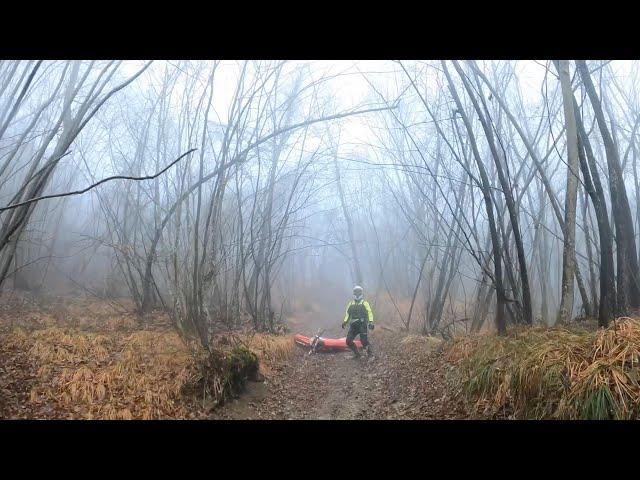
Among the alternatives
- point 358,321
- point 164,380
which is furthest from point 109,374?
point 358,321

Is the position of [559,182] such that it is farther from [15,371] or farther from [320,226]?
[15,371]

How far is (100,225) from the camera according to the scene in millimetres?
10422

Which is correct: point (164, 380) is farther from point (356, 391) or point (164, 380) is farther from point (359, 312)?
point (359, 312)

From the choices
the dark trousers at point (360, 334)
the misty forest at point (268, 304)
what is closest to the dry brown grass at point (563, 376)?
the misty forest at point (268, 304)

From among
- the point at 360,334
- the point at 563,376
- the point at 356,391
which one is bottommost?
the point at 356,391

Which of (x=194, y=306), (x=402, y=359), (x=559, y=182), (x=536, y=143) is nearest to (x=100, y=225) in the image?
(x=194, y=306)

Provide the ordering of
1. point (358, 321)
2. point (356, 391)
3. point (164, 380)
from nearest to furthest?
point (164, 380)
point (356, 391)
point (358, 321)

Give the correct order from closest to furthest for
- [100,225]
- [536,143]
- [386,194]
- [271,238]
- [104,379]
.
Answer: [104,379], [536,143], [271,238], [100,225], [386,194]

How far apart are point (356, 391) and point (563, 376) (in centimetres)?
251

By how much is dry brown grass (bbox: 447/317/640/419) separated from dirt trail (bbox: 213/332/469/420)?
370 mm

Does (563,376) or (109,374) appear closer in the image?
(563,376)

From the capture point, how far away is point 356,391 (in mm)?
4812
